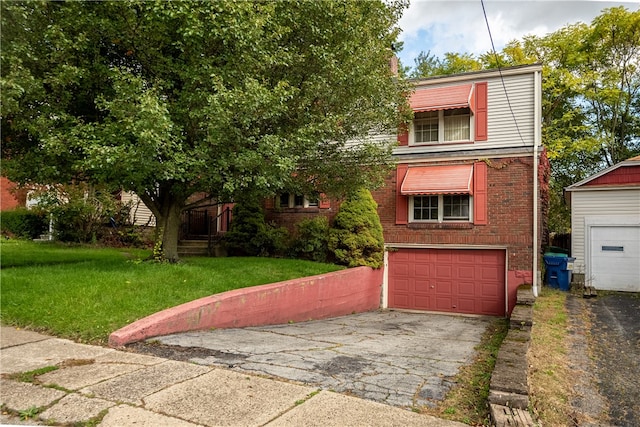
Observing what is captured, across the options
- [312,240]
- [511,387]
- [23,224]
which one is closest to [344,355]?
[511,387]

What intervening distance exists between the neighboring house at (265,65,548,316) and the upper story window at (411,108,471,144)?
0.09 feet

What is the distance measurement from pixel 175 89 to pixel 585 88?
73.0 ft

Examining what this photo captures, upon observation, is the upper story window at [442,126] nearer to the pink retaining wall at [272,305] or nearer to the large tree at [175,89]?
the large tree at [175,89]

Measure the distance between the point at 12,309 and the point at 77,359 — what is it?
2.37m

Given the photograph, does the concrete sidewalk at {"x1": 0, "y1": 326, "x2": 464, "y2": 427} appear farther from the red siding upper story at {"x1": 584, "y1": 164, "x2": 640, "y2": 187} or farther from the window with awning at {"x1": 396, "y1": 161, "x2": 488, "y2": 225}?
the red siding upper story at {"x1": 584, "y1": 164, "x2": 640, "y2": 187}

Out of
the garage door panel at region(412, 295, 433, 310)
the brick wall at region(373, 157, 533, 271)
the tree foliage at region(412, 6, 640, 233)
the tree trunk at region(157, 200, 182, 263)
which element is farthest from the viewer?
the tree foliage at region(412, 6, 640, 233)

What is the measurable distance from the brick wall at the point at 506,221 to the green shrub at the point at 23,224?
14.4 meters

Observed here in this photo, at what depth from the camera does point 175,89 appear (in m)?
8.05

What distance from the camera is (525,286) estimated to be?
1123 centimetres

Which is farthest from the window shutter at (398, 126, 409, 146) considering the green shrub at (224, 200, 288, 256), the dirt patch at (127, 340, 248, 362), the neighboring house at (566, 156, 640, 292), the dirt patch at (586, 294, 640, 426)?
the dirt patch at (127, 340, 248, 362)

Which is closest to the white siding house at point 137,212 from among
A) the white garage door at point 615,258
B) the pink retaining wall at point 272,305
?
the pink retaining wall at point 272,305

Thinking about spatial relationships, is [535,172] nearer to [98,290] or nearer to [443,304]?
[443,304]

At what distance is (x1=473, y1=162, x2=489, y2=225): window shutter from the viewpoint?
38.8 feet

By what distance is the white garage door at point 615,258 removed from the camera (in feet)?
41.9
